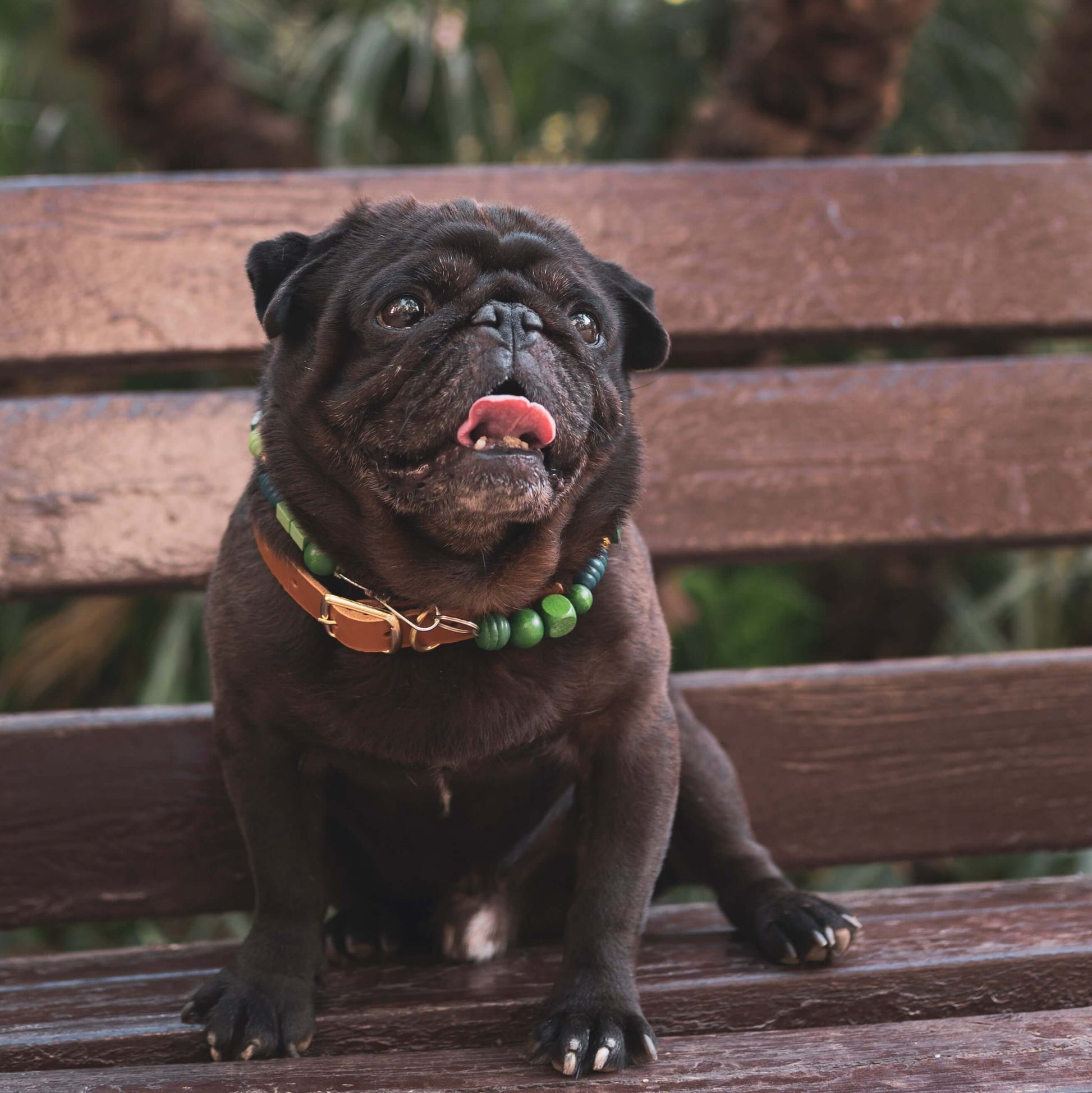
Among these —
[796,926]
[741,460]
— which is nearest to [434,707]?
[796,926]

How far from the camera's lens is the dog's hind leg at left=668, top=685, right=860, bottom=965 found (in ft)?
4.33

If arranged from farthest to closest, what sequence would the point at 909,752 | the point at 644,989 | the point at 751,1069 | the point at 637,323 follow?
the point at 909,752 < the point at 637,323 < the point at 644,989 < the point at 751,1069

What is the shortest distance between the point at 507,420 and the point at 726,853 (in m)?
0.62

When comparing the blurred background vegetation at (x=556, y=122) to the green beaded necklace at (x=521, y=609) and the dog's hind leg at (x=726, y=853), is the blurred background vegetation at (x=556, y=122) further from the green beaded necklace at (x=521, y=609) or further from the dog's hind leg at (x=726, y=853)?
the green beaded necklace at (x=521, y=609)

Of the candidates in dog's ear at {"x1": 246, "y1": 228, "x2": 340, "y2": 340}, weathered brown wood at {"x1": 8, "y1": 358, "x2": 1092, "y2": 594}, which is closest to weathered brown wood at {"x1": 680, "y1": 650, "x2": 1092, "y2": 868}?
weathered brown wood at {"x1": 8, "y1": 358, "x2": 1092, "y2": 594}

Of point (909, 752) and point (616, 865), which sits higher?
point (616, 865)

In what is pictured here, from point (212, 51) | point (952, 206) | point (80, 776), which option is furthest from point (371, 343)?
point (212, 51)

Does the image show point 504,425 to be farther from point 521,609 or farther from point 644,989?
point 644,989

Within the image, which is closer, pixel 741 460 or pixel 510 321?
pixel 510 321

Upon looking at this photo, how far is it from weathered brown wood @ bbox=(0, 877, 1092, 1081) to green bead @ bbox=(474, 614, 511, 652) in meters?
0.34

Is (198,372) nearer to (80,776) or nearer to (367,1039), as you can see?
(80,776)

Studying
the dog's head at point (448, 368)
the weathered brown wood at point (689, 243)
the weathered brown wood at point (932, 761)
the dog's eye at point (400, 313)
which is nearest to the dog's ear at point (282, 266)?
the dog's head at point (448, 368)

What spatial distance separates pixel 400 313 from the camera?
117cm

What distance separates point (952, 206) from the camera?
185 centimetres
